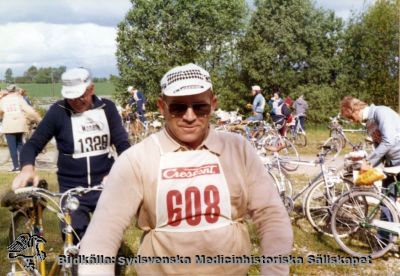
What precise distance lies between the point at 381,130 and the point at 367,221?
3.58 ft

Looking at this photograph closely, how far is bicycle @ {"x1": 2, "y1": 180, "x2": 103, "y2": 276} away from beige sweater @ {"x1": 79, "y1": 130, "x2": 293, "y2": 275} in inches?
58.0

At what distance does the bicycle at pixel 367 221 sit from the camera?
192 inches

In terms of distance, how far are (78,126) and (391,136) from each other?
3.09m

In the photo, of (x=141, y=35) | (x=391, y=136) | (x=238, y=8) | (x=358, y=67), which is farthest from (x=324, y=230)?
(x=238, y=8)

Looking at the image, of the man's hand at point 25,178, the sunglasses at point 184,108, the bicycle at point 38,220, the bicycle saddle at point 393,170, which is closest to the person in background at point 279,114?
the bicycle saddle at point 393,170

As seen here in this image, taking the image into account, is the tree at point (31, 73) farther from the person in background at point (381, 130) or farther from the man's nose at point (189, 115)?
the man's nose at point (189, 115)

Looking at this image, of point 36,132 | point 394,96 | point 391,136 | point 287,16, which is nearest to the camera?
point 36,132

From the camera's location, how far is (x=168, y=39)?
37438 mm

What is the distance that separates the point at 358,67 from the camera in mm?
28672

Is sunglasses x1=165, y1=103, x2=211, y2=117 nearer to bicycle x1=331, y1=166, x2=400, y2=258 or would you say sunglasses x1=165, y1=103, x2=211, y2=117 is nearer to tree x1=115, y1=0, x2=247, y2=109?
bicycle x1=331, y1=166, x2=400, y2=258

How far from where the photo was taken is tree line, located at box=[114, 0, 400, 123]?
85.1ft

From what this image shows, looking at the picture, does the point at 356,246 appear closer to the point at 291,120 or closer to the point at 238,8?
the point at 291,120

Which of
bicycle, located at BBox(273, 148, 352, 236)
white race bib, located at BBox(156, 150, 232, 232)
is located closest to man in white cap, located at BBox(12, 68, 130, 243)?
white race bib, located at BBox(156, 150, 232, 232)

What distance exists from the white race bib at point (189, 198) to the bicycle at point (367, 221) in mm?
3612
